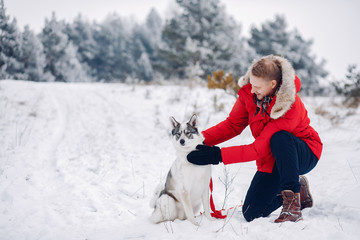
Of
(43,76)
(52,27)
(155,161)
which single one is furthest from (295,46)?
(52,27)

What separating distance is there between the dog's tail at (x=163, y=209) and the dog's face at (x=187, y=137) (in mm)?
574

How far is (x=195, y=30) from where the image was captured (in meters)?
15.8

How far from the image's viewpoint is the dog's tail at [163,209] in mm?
2598

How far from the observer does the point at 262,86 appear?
7.92 ft

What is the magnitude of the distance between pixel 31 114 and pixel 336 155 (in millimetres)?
7451

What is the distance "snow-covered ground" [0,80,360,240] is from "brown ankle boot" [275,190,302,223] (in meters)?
0.10

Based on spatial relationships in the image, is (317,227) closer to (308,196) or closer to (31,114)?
(308,196)

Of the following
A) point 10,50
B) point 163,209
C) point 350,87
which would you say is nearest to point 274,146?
point 163,209

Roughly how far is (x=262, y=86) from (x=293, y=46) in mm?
17004

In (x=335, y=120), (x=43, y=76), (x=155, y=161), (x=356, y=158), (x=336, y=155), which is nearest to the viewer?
(x=356, y=158)

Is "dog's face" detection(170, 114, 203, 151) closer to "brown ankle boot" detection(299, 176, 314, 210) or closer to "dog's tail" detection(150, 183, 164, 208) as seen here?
"dog's tail" detection(150, 183, 164, 208)

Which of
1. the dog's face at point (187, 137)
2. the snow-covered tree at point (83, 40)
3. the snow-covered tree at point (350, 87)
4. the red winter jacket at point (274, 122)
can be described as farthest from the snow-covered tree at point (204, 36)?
the snow-covered tree at point (83, 40)

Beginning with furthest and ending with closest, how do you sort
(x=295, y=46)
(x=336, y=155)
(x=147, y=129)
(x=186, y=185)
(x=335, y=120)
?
(x=295, y=46) → (x=147, y=129) → (x=335, y=120) → (x=336, y=155) → (x=186, y=185)

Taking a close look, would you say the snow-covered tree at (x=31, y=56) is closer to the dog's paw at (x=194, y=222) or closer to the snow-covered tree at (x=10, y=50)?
the snow-covered tree at (x=10, y=50)
